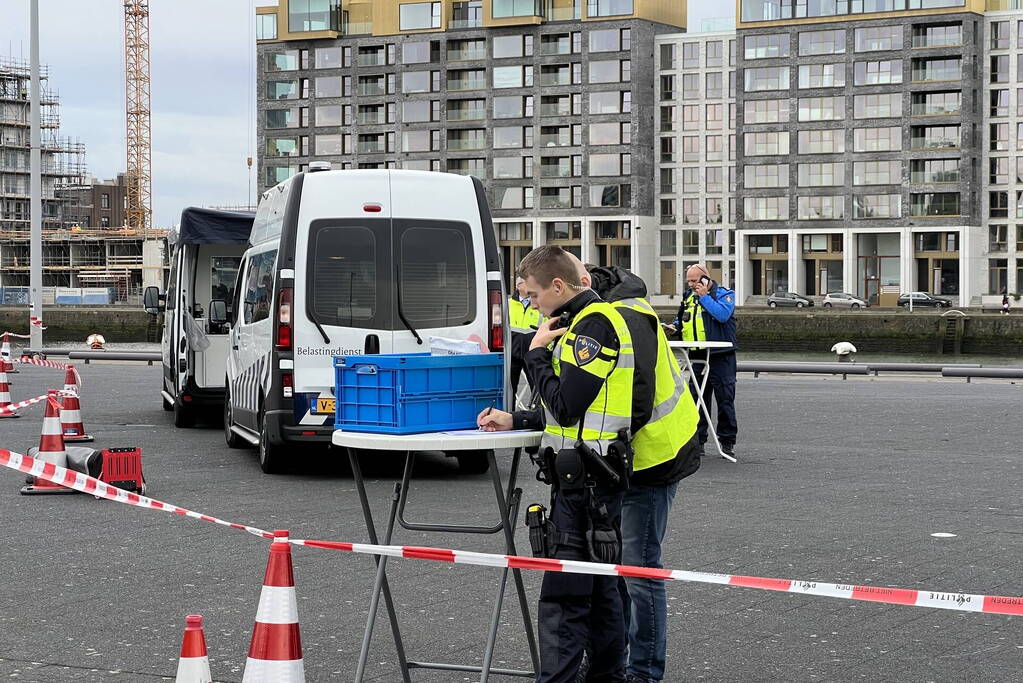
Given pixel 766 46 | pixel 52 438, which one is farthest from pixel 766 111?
pixel 52 438

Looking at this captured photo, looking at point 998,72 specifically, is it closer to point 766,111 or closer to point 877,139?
point 877,139

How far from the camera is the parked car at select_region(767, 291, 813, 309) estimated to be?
97.6m

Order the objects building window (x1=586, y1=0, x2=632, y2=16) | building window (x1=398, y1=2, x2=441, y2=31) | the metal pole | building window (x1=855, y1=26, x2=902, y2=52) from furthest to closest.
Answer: building window (x1=398, y1=2, x2=441, y2=31) < building window (x1=586, y1=0, x2=632, y2=16) < building window (x1=855, y1=26, x2=902, y2=52) < the metal pole

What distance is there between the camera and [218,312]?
56.7ft

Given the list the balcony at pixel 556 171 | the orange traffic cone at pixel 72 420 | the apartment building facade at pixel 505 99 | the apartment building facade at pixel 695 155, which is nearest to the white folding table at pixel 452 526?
the orange traffic cone at pixel 72 420

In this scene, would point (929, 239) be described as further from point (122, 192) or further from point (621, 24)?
point (122, 192)

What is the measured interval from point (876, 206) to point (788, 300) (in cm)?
1057

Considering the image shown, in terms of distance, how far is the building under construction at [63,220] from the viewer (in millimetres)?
156250

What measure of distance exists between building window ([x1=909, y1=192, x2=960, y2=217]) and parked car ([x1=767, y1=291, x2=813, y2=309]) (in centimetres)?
1003

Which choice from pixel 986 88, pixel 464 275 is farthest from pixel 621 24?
pixel 464 275

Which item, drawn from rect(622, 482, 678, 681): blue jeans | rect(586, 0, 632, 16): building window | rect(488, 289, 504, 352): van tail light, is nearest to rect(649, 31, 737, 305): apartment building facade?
rect(586, 0, 632, 16): building window

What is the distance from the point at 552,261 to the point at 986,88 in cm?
10454

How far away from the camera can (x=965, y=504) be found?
38.3ft

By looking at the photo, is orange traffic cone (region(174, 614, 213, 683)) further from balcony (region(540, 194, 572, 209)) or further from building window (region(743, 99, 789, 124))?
balcony (region(540, 194, 572, 209))
